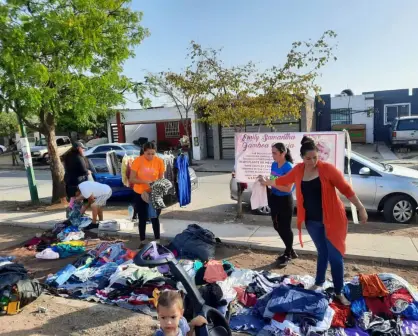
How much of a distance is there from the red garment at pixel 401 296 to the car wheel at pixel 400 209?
399 cm

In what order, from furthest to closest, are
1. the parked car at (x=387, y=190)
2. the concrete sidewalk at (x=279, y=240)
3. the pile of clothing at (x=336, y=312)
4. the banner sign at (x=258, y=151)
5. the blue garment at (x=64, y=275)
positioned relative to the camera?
1. the parked car at (x=387, y=190)
2. the banner sign at (x=258, y=151)
3. the concrete sidewalk at (x=279, y=240)
4. the blue garment at (x=64, y=275)
5. the pile of clothing at (x=336, y=312)

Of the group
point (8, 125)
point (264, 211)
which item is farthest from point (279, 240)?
point (8, 125)

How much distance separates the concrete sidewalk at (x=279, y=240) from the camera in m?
5.23

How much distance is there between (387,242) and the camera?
5793 millimetres

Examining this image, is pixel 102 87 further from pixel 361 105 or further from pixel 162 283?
pixel 361 105

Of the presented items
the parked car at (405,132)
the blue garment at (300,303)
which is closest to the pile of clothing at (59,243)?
the blue garment at (300,303)

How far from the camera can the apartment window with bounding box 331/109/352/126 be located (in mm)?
25531

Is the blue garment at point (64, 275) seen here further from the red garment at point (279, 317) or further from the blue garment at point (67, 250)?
the red garment at point (279, 317)

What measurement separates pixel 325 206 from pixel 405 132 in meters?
19.1

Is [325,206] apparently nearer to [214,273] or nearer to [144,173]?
[214,273]

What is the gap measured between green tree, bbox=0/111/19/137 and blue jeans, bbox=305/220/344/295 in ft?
123

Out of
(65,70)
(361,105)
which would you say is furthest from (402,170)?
(361,105)

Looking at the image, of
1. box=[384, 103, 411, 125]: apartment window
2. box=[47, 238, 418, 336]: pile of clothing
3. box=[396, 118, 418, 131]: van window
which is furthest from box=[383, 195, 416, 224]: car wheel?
box=[384, 103, 411, 125]: apartment window

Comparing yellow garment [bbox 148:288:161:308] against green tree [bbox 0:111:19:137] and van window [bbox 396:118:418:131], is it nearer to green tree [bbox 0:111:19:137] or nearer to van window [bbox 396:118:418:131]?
van window [bbox 396:118:418:131]
